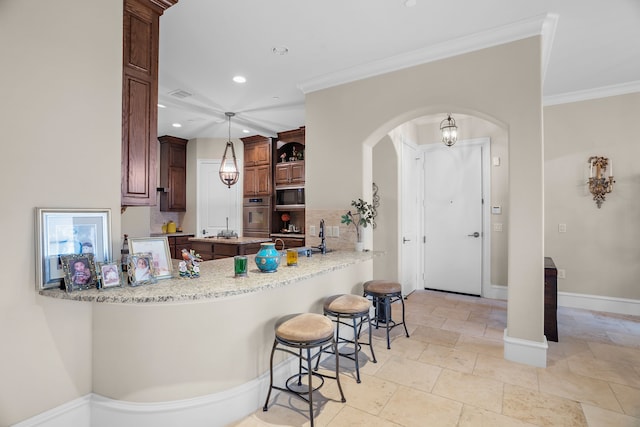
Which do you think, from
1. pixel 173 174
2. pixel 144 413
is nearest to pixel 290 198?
pixel 173 174

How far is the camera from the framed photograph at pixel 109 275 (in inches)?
70.5

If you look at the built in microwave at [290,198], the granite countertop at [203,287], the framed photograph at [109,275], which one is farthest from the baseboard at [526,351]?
the built in microwave at [290,198]

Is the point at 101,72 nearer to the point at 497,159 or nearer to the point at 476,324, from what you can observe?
the point at 476,324

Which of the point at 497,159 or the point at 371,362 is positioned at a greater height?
the point at 497,159

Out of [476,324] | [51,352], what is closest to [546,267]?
[476,324]

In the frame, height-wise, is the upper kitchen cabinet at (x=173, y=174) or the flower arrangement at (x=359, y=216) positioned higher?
the upper kitchen cabinet at (x=173, y=174)

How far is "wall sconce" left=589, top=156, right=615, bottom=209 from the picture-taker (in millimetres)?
4230

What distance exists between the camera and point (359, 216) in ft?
12.0

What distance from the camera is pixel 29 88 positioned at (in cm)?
176

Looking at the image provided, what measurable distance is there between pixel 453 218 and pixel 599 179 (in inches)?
74.4

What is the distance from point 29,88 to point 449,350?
12.2ft

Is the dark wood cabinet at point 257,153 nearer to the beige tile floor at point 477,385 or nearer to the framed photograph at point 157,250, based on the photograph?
the beige tile floor at point 477,385

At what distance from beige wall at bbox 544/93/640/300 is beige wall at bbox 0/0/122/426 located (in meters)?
5.28

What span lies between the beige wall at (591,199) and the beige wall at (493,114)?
2351mm
